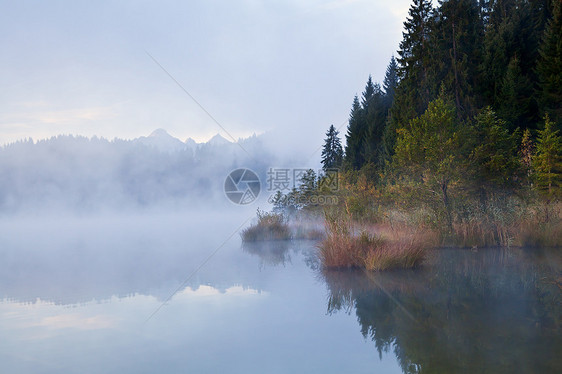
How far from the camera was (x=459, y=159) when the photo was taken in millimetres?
16203

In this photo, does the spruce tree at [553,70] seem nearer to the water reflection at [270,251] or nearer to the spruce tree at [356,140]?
the water reflection at [270,251]

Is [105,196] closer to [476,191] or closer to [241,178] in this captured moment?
[241,178]

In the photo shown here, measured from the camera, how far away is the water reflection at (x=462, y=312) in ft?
15.3

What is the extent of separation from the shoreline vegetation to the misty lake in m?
1.65

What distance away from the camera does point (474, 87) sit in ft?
96.8

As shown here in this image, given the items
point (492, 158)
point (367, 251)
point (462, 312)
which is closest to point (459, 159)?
point (492, 158)

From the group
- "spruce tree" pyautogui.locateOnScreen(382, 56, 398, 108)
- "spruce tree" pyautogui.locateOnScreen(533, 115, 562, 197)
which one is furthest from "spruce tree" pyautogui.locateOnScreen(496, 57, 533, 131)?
"spruce tree" pyautogui.locateOnScreen(382, 56, 398, 108)

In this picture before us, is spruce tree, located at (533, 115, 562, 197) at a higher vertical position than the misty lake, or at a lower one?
higher

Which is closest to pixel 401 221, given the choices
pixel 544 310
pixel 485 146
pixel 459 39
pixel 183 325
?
pixel 485 146

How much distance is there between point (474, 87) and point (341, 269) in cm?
2415

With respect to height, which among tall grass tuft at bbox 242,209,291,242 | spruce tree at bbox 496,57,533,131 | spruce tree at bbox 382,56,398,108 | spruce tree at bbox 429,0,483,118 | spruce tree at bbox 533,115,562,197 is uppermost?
spruce tree at bbox 382,56,398,108

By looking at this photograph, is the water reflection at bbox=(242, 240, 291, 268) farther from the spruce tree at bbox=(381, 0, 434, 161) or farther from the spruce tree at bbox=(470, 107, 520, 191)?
the spruce tree at bbox=(381, 0, 434, 161)

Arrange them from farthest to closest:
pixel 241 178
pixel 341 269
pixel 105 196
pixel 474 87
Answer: pixel 105 196 < pixel 241 178 < pixel 474 87 < pixel 341 269

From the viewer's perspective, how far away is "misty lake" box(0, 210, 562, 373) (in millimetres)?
4883
